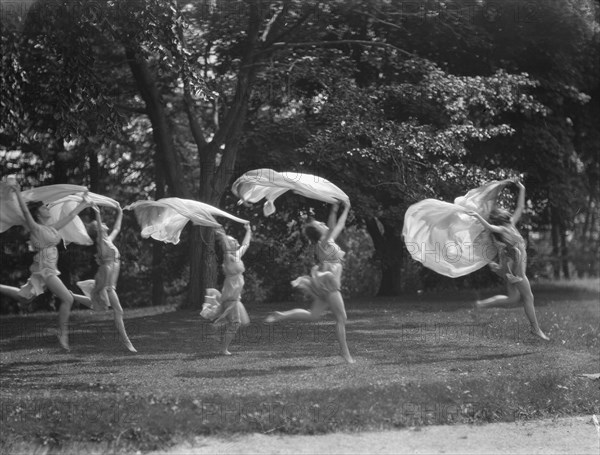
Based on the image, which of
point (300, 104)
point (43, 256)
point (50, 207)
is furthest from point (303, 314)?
point (300, 104)

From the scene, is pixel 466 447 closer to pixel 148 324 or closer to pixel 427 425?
pixel 427 425

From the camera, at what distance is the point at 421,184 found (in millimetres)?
22266

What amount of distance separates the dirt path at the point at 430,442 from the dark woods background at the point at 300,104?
9.03 meters

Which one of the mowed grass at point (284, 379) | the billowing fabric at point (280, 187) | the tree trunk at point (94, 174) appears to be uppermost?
the tree trunk at point (94, 174)

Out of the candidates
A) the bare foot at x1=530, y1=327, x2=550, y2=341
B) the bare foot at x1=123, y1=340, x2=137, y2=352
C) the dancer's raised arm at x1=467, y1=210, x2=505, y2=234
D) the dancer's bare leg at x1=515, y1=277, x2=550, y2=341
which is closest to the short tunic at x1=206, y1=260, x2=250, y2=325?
the bare foot at x1=123, y1=340, x2=137, y2=352

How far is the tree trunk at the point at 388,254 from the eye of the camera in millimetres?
29406

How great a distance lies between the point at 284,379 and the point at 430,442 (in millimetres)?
2837

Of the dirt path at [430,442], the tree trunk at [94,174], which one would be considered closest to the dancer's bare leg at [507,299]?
the dirt path at [430,442]

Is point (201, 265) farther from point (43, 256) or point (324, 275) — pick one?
point (324, 275)

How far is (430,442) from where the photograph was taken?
10.0 meters

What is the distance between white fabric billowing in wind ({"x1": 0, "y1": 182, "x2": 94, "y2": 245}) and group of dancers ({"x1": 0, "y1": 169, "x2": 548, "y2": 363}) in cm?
2

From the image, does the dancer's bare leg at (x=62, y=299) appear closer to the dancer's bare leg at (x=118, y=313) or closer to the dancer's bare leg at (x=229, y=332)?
the dancer's bare leg at (x=118, y=313)

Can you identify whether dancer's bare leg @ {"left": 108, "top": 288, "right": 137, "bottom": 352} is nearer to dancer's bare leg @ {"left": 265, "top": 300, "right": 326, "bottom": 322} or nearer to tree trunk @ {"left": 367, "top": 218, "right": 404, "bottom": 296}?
dancer's bare leg @ {"left": 265, "top": 300, "right": 326, "bottom": 322}

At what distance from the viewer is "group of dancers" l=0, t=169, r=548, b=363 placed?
1356 centimetres
